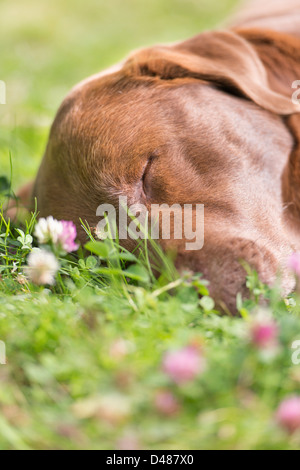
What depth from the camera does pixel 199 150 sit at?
241 centimetres

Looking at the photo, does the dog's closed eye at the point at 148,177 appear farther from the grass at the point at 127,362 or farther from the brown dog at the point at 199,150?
the grass at the point at 127,362

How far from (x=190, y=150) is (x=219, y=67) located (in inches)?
23.6

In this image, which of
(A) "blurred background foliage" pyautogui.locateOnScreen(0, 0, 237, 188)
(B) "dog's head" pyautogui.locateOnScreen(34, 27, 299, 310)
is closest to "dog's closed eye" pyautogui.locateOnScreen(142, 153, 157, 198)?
(B) "dog's head" pyautogui.locateOnScreen(34, 27, 299, 310)

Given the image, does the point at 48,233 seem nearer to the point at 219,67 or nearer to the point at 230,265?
the point at 230,265

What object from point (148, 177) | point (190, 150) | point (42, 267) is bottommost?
point (42, 267)

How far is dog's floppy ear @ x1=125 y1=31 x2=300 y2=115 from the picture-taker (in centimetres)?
271

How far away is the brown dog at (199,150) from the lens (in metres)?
2.16

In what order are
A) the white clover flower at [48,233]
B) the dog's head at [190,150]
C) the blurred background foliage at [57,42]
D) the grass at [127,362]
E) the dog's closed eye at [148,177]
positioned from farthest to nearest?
1. the blurred background foliage at [57,42]
2. the dog's closed eye at [148,177]
3. the dog's head at [190,150]
4. the white clover flower at [48,233]
5. the grass at [127,362]

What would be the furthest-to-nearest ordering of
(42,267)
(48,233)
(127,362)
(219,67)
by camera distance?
1. (219,67)
2. (48,233)
3. (42,267)
4. (127,362)

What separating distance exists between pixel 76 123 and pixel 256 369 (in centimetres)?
148

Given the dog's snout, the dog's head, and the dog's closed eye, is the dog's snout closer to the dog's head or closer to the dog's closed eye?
the dog's head

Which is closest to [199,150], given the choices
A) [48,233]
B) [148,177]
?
[148,177]

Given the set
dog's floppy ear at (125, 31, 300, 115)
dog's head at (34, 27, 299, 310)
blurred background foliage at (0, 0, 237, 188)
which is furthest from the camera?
blurred background foliage at (0, 0, 237, 188)

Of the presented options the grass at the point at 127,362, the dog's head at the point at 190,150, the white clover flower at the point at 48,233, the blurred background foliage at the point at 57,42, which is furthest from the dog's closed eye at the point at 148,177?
the blurred background foliage at the point at 57,42
